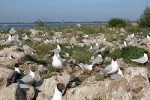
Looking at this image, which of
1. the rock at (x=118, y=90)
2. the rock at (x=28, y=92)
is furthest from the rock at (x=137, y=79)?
the rock at (x=28, y=92)

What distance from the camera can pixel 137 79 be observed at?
43.0ft

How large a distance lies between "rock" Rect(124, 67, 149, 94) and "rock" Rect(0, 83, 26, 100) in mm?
3438

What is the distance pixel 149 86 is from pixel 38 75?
4960mm

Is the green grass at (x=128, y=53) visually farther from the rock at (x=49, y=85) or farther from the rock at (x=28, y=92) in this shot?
the rock at (x=28, y=92)

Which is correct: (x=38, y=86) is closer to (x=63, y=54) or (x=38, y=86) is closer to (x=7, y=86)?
(x=7, y=86)

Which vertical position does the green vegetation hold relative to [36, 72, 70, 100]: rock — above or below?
below

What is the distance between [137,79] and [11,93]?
392 centimetres

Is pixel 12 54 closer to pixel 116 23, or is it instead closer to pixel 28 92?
pixel 28 92

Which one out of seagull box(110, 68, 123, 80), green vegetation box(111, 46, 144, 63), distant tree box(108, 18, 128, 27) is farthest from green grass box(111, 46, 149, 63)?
distant tree box(108, 18, 128, 27)

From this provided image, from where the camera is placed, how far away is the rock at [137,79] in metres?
13.0

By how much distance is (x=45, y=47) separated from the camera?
26719 millimetres

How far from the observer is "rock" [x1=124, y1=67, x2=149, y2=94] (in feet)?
42.6

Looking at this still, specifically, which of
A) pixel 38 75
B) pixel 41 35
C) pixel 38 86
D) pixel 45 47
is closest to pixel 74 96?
pixel 38 86

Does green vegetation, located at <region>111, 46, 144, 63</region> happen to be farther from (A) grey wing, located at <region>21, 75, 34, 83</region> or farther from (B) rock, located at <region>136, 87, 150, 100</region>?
(B) rock, located at <region>136, 87, 150, 100</region>
